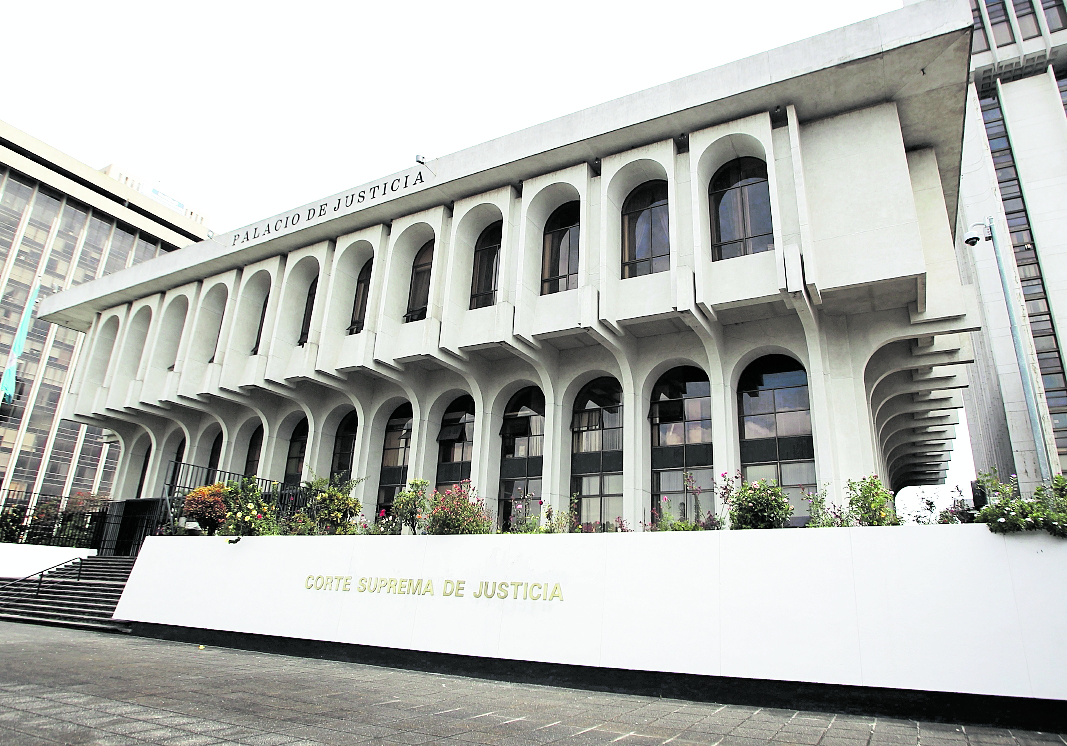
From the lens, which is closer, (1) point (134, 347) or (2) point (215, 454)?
(2) point (215, 454)

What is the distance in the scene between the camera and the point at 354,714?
6.94 meters

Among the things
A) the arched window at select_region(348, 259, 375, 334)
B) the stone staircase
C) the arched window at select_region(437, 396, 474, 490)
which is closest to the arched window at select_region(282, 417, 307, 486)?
the arched window at select_region(348, 259, 375, 334)

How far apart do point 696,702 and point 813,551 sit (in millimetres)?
2722

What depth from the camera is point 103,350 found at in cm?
3092

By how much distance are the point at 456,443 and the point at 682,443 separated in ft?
25.3

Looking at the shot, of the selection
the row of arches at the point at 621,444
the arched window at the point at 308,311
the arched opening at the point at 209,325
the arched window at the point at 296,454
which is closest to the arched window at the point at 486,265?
the row of arches at the point at 621,444

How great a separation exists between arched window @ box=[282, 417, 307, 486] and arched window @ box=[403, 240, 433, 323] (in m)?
7.35

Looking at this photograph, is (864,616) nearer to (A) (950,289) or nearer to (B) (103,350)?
(A) (950,289)

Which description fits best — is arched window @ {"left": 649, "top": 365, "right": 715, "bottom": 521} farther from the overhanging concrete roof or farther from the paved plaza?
the paved plaza

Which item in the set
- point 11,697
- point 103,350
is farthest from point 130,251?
point 11,697

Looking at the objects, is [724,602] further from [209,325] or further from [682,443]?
[209,325]

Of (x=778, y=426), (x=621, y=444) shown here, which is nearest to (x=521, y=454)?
(x=621, y=444)

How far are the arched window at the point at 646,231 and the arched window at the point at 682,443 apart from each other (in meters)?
3.08

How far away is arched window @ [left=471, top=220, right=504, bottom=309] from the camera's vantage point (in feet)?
67.4
